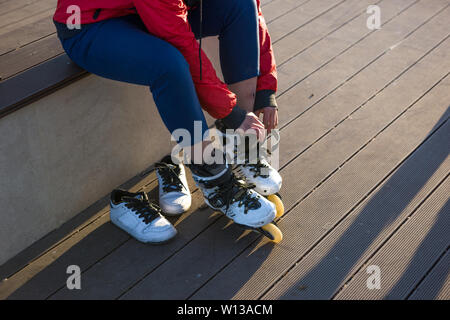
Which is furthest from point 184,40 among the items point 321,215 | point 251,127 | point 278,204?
point 321,215

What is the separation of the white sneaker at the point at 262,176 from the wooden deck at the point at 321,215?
9cm

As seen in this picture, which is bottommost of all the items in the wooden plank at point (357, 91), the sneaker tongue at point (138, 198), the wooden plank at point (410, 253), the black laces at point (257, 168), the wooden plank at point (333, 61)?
the wooden plank at point (410, 253)

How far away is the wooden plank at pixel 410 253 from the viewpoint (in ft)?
5.02

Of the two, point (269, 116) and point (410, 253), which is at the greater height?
point (269, 116)

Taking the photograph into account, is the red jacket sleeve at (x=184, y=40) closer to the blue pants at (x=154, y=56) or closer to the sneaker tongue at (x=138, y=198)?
the blue pants at (x=154, y=56)

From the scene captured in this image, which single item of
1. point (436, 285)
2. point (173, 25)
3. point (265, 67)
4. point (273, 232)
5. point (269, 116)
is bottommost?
point (436, 285)

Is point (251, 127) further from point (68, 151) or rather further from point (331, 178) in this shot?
point (68, 151)

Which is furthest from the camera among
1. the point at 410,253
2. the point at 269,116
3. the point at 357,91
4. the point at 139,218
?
the point at 357,91

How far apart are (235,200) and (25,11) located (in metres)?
1.52

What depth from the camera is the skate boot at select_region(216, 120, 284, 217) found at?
184 centimetres

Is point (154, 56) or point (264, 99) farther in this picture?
point (264, 99)

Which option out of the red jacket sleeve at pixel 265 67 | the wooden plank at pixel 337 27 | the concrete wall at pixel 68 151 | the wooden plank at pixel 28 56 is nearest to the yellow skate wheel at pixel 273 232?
the red jacket sleeve at pixel 265 67

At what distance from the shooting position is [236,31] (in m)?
1.76
